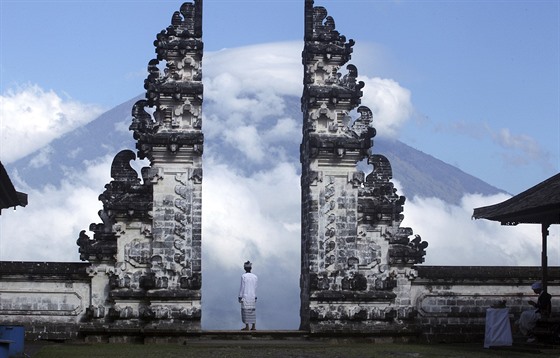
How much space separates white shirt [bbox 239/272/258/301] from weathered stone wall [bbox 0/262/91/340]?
11.5ft

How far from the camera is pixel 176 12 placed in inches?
1103

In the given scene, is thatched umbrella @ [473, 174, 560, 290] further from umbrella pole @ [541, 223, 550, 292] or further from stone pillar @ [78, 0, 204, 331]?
stone pillar @ [78, 0, 204, 331]

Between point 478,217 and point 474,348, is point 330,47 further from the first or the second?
point 474,348

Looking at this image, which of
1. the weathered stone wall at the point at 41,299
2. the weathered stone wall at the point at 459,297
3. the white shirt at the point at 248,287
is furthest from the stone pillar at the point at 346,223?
the weathered stone wall at the point at 41,299

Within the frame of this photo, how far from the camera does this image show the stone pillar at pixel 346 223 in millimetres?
27406

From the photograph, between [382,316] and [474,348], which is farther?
[382,316]

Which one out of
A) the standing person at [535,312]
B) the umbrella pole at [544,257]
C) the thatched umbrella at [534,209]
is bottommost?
the standing person at [535,312]

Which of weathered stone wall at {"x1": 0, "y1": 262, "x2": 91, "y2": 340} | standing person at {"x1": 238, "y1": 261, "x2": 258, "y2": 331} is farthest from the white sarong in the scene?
weathered stone wall at {"x1": 0, "y1": 262, "x2": 91, "y2": 340}

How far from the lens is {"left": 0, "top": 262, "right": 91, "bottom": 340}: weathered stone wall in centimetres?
2645

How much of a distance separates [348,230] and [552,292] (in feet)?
16.2

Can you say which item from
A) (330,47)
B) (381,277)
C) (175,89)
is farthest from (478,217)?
(175,89)

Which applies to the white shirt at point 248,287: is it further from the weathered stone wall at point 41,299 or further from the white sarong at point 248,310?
the weathered stone wall at point 41,299

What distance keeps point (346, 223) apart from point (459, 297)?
3.06 m

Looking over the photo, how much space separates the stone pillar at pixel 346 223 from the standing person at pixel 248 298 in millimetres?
1195
